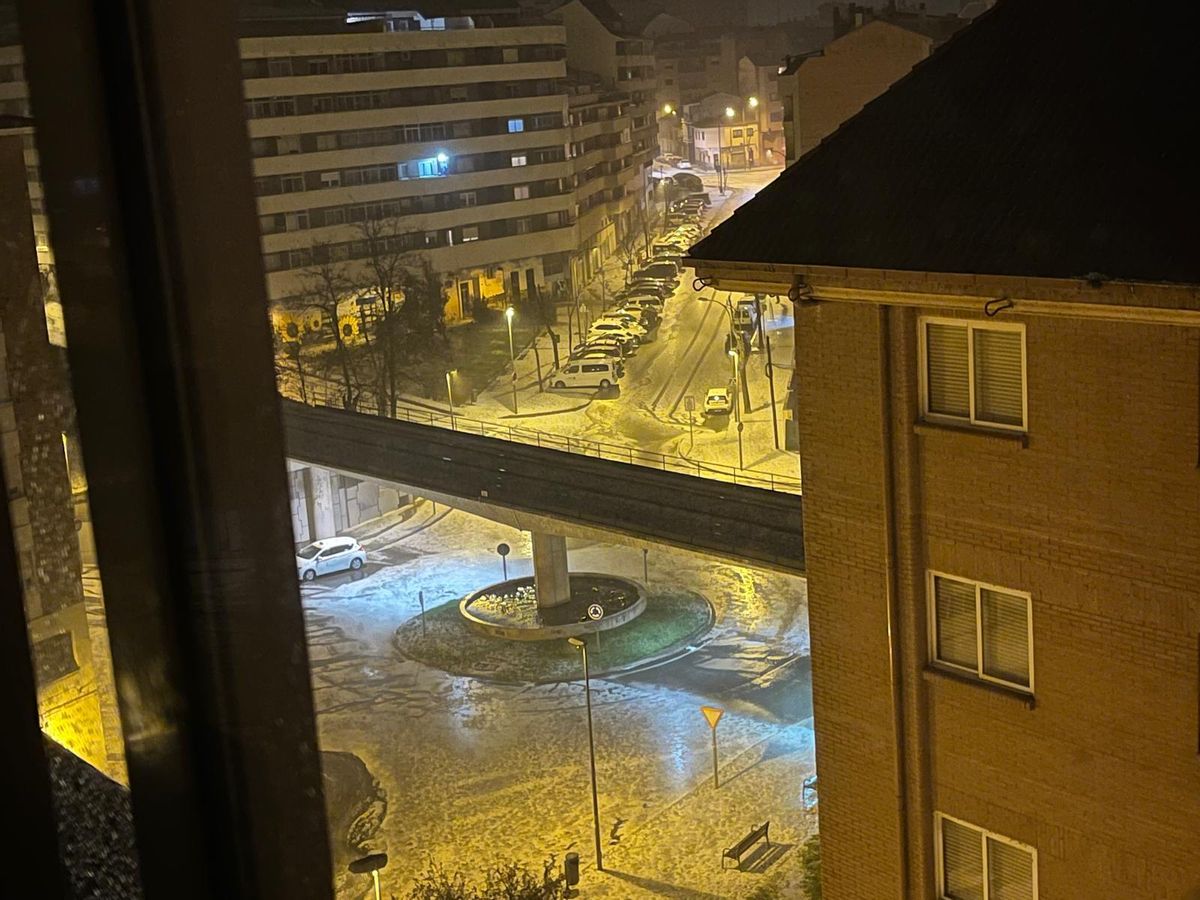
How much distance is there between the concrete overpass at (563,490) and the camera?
23.6ft

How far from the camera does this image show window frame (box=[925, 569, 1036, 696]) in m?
2.68

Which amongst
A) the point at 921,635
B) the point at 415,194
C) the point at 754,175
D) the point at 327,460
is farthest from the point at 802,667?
the point at 754,175

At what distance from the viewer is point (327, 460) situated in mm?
7785

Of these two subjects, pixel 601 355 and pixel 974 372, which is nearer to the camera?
pixel 974 372

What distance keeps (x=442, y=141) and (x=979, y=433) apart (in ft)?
37.3

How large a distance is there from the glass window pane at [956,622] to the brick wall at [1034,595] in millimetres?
38

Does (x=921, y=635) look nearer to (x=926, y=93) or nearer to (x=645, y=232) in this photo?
(x=926, y=93)

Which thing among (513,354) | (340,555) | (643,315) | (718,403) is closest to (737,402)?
(718,403)

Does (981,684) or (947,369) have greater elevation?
(947,369)

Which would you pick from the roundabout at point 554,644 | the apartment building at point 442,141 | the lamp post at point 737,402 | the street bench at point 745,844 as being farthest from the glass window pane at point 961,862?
the apartment building at point 442,141

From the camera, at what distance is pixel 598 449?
1098 centimetres

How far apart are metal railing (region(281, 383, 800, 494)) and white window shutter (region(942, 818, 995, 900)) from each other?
262 inches

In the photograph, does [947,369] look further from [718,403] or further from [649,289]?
[649,289]

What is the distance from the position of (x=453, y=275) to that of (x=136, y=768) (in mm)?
13344
